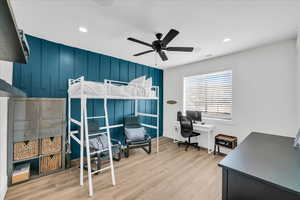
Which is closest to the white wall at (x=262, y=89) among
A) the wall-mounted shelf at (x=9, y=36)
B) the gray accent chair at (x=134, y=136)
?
the gray accent chair at (x=134, y=136)

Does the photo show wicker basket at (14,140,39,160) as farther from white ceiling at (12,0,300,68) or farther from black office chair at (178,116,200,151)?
black office chair at (178,116,200,151)

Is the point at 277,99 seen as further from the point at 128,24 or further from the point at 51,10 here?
the point at 51,10

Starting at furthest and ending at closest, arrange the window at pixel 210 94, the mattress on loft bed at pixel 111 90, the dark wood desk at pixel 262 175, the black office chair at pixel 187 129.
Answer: the black office chair at pixel 187 129 < the window at pixel 210 94 < the mattress on loft bed at pixel 111 90 < the dark wood desk at pixel 262 175

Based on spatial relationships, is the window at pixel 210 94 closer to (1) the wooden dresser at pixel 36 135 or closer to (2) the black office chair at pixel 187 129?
(2) the black office chair at pixel 187 129

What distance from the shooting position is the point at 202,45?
2.89 meters

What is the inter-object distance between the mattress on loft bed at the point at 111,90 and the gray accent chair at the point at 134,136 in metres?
1.14

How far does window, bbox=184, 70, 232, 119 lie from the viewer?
3586 mm

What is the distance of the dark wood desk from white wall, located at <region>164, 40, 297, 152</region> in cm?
181

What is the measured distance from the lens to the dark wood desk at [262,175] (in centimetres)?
85

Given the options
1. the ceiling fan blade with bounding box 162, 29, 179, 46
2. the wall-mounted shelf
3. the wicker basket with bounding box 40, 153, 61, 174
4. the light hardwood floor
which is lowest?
the light hardwood floor

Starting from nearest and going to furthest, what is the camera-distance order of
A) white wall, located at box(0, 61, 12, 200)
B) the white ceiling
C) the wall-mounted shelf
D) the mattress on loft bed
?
the wall-mounted shelf < the white ceiling < white wall, located at box(0, 61, 12, 200) < the mattress on loft bed

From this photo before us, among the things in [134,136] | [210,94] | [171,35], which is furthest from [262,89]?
[134,136]

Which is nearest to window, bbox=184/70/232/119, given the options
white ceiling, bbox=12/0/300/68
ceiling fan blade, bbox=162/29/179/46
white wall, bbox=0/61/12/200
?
white ceiling, bbox=12/0/300/68

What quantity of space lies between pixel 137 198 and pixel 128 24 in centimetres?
267
